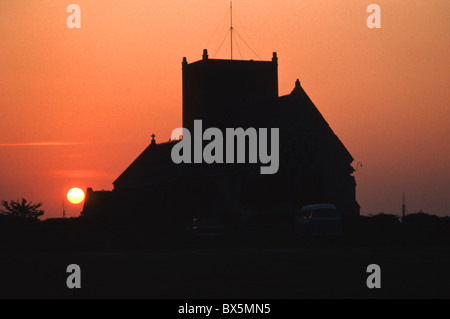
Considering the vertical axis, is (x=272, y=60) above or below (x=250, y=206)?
→ above

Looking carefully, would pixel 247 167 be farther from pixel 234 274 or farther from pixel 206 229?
pixel 234 274

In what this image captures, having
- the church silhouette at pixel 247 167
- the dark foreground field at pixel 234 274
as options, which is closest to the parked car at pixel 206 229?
the church silhouette at pixel 247 167

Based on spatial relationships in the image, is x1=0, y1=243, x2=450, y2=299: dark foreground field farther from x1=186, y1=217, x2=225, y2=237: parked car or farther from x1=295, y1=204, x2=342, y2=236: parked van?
x1=186, y1=217, x2=225, y2=237: parked car

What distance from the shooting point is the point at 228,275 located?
3044 cm

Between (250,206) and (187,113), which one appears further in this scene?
(187,113)

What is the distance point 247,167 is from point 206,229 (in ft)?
52.2

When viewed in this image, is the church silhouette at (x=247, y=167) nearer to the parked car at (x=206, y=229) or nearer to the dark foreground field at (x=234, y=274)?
the parked car at (x=206, y=229)

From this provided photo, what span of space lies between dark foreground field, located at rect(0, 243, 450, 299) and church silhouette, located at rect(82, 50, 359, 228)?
99.6 ft

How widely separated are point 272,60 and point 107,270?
63.2 m

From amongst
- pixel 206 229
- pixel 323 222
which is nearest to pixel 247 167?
pixel 206 229

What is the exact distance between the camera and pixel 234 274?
101ft
